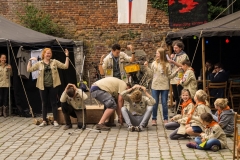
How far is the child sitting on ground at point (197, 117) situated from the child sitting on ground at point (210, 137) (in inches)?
22.8

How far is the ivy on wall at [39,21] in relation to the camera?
20.2 meters

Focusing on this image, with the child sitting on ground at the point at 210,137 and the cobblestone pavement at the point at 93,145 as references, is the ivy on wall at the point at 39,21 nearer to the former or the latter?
the cobblestone pavement at the point at 93,145

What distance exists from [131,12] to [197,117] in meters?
4.39

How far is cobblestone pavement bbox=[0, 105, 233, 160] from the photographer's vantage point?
27.6 feet

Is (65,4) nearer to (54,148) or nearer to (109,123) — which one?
(109,123)

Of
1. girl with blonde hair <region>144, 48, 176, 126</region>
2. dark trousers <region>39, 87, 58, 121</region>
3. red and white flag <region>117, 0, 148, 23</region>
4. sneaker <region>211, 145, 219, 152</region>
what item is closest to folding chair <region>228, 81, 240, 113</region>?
girl with blonde hair <region>144, 48, 176, 126</region>

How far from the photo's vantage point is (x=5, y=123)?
12430 millimetres

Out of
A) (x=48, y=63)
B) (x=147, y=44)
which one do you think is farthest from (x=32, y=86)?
(x=147, y=44)

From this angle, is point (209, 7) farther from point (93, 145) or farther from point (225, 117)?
point (93, 145)

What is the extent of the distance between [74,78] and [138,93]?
5.61 metres

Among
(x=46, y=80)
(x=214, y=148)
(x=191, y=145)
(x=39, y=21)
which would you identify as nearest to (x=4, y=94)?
(x=46, y=80)

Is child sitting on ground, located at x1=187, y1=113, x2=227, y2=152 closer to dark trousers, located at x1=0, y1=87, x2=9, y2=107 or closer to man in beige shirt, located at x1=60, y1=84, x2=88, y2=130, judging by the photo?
man in beige shirt, located at x1=60, y1=84, x2=88, y2=130

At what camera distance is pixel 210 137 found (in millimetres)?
8695

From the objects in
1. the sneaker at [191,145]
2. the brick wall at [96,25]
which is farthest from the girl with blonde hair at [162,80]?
the brick wall at [96,25]
